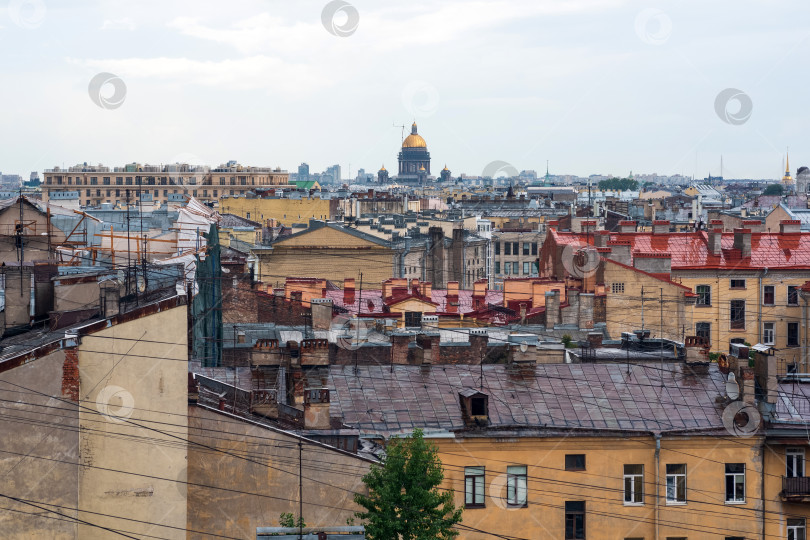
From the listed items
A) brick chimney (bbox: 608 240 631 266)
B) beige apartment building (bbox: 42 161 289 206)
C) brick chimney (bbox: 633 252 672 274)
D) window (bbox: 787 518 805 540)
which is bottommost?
window (bbox: 787 518 805 540)

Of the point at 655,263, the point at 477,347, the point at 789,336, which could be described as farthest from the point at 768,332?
the point at 477,347

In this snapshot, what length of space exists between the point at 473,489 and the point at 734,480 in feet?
13.6

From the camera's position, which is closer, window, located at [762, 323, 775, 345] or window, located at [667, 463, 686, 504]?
window, located at [667, 463, 686, 504]

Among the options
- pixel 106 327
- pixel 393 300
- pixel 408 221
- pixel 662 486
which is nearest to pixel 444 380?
pixel 662 486

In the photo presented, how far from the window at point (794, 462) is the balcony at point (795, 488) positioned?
18 cm

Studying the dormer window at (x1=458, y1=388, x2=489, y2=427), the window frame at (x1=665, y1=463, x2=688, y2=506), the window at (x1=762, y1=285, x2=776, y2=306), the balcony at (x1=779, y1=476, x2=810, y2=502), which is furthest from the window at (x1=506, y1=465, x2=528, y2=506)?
the window at (x1=762, y1=285, x2=776, y2=306)

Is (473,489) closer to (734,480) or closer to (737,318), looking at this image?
(734,480)

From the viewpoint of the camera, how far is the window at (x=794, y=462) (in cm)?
1956

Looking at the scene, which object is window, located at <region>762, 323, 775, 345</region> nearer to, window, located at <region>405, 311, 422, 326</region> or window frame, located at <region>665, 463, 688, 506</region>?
window, located at <region>405, 311, 422, 326</region>

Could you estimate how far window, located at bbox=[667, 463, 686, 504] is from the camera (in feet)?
63.2

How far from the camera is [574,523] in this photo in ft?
61.9

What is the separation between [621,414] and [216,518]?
7000 millimetres

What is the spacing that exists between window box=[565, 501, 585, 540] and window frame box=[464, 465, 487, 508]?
52.6 inches

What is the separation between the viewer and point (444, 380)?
20.8 m
